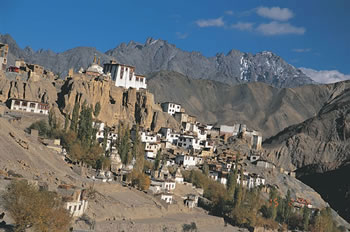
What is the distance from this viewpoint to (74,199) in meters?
33.9

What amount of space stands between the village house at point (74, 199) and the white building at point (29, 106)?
2380 centimetres

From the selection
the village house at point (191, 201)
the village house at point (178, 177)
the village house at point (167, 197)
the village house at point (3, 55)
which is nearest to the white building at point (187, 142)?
the village house at point (178, 177)

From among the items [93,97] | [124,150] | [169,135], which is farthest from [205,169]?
[93,97]

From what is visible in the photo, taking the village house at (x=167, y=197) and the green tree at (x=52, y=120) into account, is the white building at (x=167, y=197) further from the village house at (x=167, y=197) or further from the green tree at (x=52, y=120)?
the green tree at (x=52, y=120)

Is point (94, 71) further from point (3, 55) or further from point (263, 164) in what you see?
point (263, 164)

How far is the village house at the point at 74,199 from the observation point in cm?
3312

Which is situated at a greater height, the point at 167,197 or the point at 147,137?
the point at 147,137

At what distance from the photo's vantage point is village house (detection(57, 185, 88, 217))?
3312 centimetres

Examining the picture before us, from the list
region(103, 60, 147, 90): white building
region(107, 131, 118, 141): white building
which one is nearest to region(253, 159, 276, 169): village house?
region(103, 60, 147, 90): white building

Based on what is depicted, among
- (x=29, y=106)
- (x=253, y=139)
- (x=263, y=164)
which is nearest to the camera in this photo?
(x=29, y=106)

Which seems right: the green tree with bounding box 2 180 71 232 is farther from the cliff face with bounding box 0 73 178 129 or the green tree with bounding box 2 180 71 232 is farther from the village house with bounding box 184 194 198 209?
the cliff face with bounding box 0 73 178 129

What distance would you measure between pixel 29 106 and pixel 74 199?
88.0 feet

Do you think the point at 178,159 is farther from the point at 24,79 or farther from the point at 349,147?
the point at 349,147

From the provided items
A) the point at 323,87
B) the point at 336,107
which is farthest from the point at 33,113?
the point at 323,87
